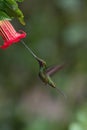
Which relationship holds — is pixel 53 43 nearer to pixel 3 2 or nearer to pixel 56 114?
pixel 56 114

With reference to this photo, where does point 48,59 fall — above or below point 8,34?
below

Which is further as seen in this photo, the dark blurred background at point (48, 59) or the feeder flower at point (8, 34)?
the dark blurred background at point (48, 59)

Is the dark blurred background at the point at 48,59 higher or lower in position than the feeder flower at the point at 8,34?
lower

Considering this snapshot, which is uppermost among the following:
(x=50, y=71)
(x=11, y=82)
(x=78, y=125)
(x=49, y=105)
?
(x=50, y=71)

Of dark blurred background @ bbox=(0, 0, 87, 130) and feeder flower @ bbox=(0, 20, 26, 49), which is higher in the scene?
feeder flower @ bbox=(0, 20, 26, 49)

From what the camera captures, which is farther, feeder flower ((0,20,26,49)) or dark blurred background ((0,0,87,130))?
dark blurred background ((0,0,87,130))

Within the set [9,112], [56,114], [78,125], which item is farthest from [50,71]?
[56,114]

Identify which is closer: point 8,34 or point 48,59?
point 8,34

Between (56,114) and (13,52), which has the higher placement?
(13,52)
